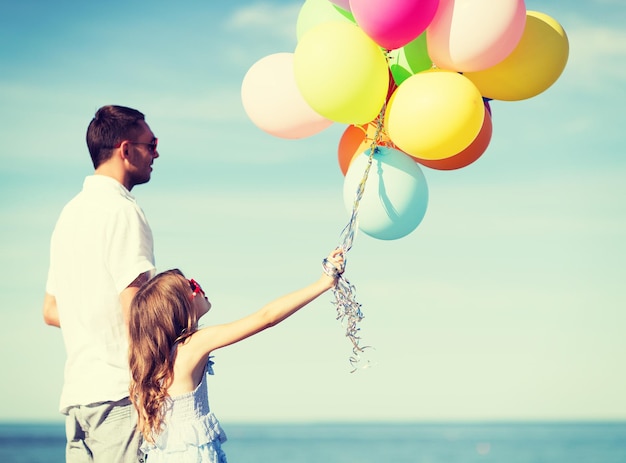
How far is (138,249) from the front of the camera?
303cm

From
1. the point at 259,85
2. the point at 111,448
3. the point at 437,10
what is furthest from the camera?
the point at 259,85

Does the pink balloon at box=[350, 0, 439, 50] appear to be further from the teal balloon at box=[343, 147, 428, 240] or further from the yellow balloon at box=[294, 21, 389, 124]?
the teal balloon at box=[343, 147, 428, 240]

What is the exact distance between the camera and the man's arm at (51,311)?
132 inches

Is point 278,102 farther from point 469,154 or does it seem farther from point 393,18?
point 469,154

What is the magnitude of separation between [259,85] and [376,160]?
63 cm

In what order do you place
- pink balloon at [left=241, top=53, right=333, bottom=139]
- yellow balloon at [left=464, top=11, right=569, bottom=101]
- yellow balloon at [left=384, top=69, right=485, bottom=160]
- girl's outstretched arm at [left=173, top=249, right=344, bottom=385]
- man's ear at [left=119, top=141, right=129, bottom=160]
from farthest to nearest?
pink balloon at [left=241, top=53, right=333, bottom=139] < yellow balloon at [left=464, top=11, right=569, bottom=101] < man's ear at [left=119, top=141, right=129, bottom=160] < yellow balloon at [left=384, top=69, right=485, bottom=160] < girl's outstretched arm at [left=173, top=249, right=344, bottom=385]

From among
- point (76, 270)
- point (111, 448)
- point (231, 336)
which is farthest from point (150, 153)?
point (111, 448)

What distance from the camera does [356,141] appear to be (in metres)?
3.59

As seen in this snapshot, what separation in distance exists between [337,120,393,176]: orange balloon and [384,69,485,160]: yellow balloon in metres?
0.20

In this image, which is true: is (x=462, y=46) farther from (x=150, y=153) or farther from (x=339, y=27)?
(x=150, y=153)

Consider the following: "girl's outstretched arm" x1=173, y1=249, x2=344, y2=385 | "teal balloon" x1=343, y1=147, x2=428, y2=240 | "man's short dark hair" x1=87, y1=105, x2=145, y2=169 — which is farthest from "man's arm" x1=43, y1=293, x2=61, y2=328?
"teal balloon" x1=343, y1=147, x2=428, y2=240

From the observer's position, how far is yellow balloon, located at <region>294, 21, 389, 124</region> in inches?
122

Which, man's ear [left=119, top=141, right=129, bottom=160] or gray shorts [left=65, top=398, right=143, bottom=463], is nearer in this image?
gray shorts [left=65, top=398, right=143, bottom=463]

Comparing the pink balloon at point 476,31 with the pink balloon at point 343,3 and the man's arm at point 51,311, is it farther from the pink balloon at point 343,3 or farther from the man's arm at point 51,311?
the man's arm at point 51,311
